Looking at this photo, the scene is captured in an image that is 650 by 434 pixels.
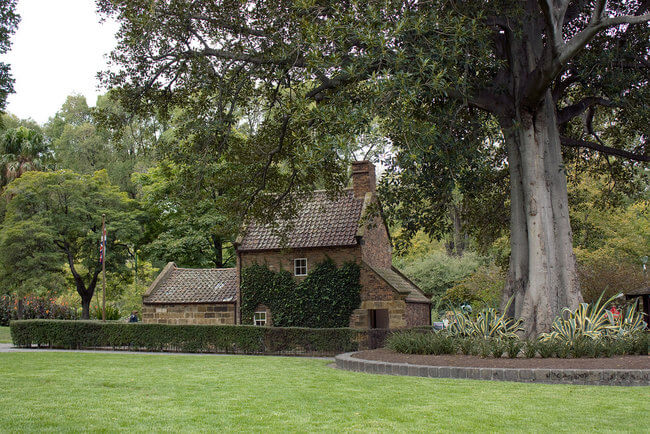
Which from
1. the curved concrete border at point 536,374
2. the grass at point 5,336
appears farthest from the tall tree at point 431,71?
the grass at point 5,336

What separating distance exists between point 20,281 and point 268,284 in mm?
14865

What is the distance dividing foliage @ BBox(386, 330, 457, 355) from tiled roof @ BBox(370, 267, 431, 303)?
9.25 m

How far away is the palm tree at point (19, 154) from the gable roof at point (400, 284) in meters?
23.4

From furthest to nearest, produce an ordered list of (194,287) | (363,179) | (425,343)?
(194,287), (363,179), (425,343)

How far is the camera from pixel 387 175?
17.8 m

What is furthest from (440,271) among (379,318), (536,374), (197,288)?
(536,374)

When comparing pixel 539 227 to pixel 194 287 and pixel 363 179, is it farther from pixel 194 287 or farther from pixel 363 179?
pixel 194 287

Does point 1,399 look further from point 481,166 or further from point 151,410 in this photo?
point 481,166

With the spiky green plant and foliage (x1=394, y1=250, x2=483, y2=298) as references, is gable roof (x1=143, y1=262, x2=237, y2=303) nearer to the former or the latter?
foliage (x1=394, y1=250, x2=483, y2=298)

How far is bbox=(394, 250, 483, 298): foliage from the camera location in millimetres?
41562

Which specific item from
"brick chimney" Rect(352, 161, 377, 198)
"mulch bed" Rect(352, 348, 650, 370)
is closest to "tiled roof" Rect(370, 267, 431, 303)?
"brick chimney" Rect(352, 161, 377, 198)

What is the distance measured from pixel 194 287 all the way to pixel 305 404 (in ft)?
72.1

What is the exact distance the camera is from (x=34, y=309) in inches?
1593

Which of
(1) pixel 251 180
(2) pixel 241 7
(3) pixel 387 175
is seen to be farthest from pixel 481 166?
(2) pixel 241 7
